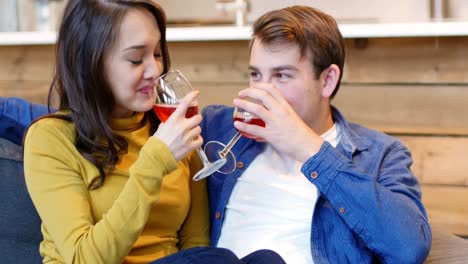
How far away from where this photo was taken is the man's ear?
1.72 m

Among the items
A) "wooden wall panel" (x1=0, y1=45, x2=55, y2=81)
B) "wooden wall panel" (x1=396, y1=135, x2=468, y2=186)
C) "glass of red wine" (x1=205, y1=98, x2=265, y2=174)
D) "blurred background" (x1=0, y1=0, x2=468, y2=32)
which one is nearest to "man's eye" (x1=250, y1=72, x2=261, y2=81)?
"glass of red wine" (x1=205, y1=98, x2=265, y2=174)

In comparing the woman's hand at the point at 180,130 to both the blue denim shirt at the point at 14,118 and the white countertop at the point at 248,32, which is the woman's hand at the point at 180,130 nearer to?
the blue denim shirt at the point at 14,118

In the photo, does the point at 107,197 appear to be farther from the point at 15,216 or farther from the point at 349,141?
the point at 349,141

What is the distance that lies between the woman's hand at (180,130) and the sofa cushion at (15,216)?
1.64 ft

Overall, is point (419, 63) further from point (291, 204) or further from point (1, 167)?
point (1, 167)

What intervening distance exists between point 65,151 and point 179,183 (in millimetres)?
278

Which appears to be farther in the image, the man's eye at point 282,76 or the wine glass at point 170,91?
the man's eye at point 282,76

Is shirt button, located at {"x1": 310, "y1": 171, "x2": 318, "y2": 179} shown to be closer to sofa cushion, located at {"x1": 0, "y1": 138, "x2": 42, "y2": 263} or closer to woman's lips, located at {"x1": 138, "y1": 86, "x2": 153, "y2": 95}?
woman's lips, located at {"x1": 138, "y1": 86, "x2": 153, "y2": 95}

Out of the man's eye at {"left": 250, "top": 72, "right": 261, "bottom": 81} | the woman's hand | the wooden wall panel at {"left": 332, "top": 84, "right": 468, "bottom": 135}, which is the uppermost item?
the man's eye at {"left": 250, "top": 72, "right": 261, "bottom": 81}

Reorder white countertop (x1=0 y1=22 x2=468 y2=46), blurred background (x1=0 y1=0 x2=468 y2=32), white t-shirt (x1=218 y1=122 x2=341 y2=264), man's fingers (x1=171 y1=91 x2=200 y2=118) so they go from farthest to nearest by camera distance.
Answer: blurred background (x1=0 y1=0 x2=468 y2=32) < white countertop (x1=0 y1=22 x2=468 y2=46) < white t-shirt (x1=218 y1=122 x2=341 y2=264) < man's fingers (x1=171 y1=91 x2=200 y2=118)

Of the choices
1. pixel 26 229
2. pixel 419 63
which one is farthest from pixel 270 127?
pixel 419 63

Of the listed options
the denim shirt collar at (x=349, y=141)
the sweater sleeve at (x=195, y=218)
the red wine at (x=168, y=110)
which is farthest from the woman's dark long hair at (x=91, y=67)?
the denim shirt collar at (x=349, y=141)

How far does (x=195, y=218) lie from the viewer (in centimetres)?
174

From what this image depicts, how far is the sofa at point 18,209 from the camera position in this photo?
67.4 inches
